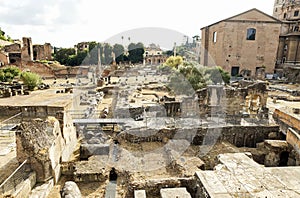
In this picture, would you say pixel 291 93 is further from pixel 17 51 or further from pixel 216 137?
pixel 17 51

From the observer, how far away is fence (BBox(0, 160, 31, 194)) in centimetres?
581

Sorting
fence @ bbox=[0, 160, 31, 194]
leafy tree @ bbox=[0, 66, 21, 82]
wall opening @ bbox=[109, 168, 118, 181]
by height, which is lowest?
wall opening @ bbox=[109, 168, 118, 181]

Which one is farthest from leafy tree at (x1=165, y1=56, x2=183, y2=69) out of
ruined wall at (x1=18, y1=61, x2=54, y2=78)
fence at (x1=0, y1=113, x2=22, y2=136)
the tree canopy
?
fence at (x1=0, y1=113, x2=22, y2=136)

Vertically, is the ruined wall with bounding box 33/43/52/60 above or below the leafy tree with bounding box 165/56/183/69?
above

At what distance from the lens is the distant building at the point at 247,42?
109 feet

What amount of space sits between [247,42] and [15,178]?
3631 cm

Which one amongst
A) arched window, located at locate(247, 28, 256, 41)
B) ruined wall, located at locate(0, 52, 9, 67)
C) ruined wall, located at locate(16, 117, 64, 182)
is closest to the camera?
ruined wall, located at locate(16, 117, 64, 182)

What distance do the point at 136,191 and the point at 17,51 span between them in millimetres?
47436

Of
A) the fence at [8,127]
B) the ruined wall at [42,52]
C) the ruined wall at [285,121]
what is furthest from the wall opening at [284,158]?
the ruined wall at [42,52]

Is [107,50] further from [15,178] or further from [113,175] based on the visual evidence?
[15,178]

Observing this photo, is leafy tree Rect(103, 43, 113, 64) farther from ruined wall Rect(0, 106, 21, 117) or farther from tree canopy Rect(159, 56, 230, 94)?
ruined wall Rect(0, 106, 21, 117)

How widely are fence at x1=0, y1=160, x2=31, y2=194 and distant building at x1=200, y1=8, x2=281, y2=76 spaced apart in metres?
33.1

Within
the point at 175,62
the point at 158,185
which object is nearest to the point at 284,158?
the point at 158,185

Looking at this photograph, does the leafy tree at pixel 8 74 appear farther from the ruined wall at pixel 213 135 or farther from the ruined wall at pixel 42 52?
the ruined wall at pixel 213 135
